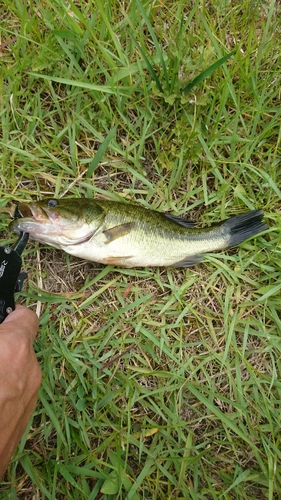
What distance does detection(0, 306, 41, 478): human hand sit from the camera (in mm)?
2248

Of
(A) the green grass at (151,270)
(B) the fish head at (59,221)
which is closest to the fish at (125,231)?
(B) the fish head at (59,221)

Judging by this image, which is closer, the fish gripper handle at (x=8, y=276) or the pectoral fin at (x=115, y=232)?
the fish gripper handle at (x=8, y=276)

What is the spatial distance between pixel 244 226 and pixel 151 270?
85 cm

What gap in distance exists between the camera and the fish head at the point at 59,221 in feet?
8.91

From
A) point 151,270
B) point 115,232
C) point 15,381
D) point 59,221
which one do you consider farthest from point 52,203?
point 15,381

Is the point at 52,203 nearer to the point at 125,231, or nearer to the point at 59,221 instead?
the point at 59,221

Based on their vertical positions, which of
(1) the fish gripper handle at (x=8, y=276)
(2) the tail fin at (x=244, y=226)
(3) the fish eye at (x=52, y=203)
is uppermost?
(3) the fish eye at (x=52, y=203)

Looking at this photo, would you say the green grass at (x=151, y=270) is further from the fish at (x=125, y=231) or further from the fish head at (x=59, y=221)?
the fish head at (x=59, y=221)

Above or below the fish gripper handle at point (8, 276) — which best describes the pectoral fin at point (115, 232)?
below

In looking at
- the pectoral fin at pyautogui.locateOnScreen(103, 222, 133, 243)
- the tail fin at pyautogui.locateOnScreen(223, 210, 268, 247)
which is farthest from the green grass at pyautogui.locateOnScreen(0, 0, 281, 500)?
the pectoral fin at pyautogui.locateOnScreen(103, 222, 133, 243)

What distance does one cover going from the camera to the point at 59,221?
9.09ft

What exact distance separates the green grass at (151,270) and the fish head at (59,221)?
0.40m

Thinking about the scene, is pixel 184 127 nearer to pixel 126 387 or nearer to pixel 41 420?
pixel 126 387

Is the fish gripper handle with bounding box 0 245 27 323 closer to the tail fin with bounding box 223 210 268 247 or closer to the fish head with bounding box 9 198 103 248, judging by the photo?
the fish head with bounding box 9 198 103 248
